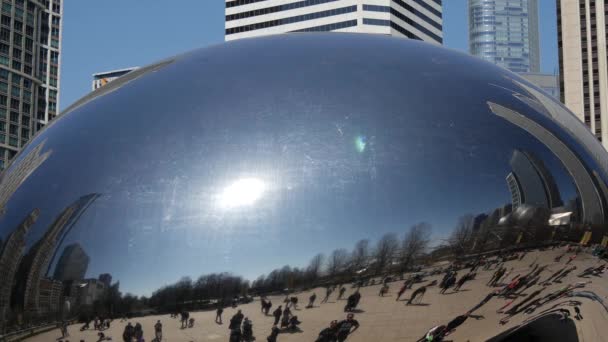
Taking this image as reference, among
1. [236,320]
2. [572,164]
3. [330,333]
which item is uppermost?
[572,164]

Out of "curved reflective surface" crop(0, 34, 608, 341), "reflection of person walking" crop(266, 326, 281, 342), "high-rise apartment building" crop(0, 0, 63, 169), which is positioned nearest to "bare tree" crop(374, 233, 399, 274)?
"curved reflective surface" crop(0, 34, 608, 341)

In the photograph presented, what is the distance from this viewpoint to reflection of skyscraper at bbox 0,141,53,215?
22.3ft

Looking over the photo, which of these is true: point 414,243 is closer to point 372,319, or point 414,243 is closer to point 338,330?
point 372,319

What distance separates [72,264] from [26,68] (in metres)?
108

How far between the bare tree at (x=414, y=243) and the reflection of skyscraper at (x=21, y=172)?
10.6 feet

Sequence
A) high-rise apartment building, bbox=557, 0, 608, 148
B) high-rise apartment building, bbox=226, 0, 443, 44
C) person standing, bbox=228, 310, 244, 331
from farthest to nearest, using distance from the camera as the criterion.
→ high-rise apartment building, bbox=226, 0, 443, 44 → high-rise apartment building, bbox=557, 0, 608, 148 → person standing, bbox=228, 310, 244, 331

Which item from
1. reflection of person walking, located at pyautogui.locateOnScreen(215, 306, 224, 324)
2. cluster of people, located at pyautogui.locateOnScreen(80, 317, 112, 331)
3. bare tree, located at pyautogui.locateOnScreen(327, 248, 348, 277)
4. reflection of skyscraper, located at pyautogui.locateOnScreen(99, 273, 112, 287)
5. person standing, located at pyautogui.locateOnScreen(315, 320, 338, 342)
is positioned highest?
bare tree, located at pyautogui.locateOnScreen(327, 248, 348, 277)

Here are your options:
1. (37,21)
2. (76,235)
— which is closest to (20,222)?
(76,235)

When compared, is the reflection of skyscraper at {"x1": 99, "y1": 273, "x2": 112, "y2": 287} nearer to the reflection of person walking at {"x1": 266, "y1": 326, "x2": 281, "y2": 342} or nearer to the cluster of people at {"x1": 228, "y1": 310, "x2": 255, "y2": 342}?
the cluster of people at {"x1": 228, "y1": 310, "x2": 255, "y2": 342}

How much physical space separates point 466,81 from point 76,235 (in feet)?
11.2

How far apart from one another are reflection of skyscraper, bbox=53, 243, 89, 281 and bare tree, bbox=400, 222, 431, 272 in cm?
226

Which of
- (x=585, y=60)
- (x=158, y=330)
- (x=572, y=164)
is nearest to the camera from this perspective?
(x=158, y=330)

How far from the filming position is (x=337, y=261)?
5363 mm

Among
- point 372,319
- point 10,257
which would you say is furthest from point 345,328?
point 10,257
